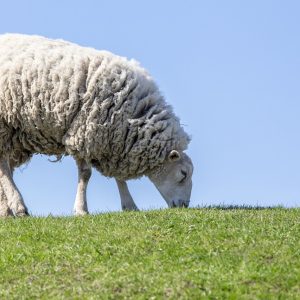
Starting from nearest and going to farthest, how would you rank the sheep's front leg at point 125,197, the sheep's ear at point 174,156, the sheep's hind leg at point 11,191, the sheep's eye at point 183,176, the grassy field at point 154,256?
the grassy field at point 154,256 → the sheep's hind leg at point 11,191 → the sheep's ear at point 174,156 → the sheep's eye at point 183,176 → the sheep's front leg at point 125,197

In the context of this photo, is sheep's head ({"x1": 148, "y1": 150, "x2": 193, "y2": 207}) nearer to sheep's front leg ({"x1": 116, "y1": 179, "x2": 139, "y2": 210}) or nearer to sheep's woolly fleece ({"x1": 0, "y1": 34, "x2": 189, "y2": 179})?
sheep's woolly fleece ({"x1": 0, "y1": 34, "x2": 189, "y2": 179})

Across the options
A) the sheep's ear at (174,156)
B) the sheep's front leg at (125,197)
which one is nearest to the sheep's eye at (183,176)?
the sheep's ear at (174,156)

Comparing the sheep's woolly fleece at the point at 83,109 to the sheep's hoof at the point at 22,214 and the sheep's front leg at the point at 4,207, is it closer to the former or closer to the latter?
the sheep's front leg at the point at 4,207

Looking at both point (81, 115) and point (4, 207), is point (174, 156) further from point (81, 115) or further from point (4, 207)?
point (4, 207)

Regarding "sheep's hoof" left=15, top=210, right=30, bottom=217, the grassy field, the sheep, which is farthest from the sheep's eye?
"sheep's hoof" left=15, top=210, right=30, bottom=217

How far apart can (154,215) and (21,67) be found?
414 cm

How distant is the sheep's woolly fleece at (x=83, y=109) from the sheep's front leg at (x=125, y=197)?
94 cm

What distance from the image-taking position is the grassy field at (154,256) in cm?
964

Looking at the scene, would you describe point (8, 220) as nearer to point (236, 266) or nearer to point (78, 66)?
point (78, 66)

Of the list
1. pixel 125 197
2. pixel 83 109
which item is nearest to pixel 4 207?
pixel 83 109

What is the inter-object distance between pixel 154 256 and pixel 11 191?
5.91 metres

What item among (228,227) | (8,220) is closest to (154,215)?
(228,227)

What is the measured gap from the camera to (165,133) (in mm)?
16266

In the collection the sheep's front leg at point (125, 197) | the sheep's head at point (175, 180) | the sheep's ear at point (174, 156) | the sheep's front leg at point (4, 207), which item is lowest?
the sheep's front leg at point (4, 207)
